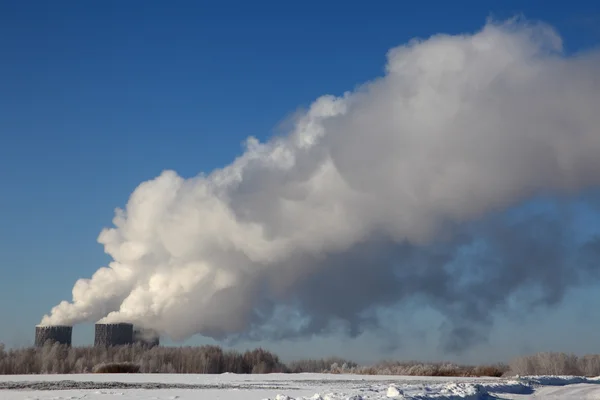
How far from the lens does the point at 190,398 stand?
81.6 feet

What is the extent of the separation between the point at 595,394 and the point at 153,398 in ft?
76.1

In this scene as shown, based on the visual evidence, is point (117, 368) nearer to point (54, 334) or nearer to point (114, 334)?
point (114, 334)

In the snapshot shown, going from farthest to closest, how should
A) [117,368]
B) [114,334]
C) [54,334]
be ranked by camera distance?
[54,334] → [114,334] → [117,368]

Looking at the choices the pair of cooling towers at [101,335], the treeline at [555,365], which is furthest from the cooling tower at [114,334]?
the treeline at [555,365]

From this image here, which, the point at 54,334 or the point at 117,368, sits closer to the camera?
the point at 117,368

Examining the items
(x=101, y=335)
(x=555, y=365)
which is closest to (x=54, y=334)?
(x=101, y=335)

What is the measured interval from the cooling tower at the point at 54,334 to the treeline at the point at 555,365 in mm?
53575

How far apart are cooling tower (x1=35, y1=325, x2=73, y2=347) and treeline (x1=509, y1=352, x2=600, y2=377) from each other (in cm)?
5357

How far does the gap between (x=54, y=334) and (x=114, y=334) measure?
25.2 ft

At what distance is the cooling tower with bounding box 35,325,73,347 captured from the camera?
279ft

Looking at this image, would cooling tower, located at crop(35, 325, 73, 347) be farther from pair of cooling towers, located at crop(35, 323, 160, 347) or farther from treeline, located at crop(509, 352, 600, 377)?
treeline, located at crop(509, 352, 600, 377)

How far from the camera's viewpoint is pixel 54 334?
85.4 m

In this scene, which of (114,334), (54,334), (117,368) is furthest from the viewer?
(54,334)

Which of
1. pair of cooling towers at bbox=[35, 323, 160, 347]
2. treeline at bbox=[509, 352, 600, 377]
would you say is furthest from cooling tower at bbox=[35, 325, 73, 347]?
treeline at bbox=[509, 352, 600, 377]
